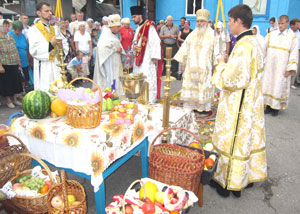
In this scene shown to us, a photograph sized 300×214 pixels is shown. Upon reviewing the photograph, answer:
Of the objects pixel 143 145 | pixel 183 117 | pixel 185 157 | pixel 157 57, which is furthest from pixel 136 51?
pixel 185 157

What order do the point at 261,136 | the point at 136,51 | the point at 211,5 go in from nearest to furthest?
the point at 261,136
the point at 136,51
the point at 211,5

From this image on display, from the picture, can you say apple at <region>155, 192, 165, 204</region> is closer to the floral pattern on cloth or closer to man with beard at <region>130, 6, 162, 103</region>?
the floral pattern on cloth

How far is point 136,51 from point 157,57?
1.77ft

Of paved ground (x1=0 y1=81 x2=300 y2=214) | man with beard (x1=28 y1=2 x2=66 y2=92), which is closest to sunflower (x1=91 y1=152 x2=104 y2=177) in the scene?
paved ground (x1=0 y1=81 x2=300 y2=214)

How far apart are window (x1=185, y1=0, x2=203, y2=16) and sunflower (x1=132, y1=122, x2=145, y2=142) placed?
1209cm

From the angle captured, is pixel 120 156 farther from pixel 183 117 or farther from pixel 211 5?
pixel 211 5

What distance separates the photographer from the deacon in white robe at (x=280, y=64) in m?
5.42

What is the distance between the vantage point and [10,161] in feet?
8.88

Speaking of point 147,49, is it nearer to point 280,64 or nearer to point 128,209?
point 280,64

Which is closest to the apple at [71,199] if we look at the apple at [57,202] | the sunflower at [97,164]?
the apple at [57,202]

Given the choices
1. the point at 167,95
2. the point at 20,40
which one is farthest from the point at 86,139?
the point at 20,40

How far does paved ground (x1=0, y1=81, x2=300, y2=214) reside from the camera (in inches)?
114

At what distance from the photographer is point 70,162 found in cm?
230

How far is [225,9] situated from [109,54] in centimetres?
878
